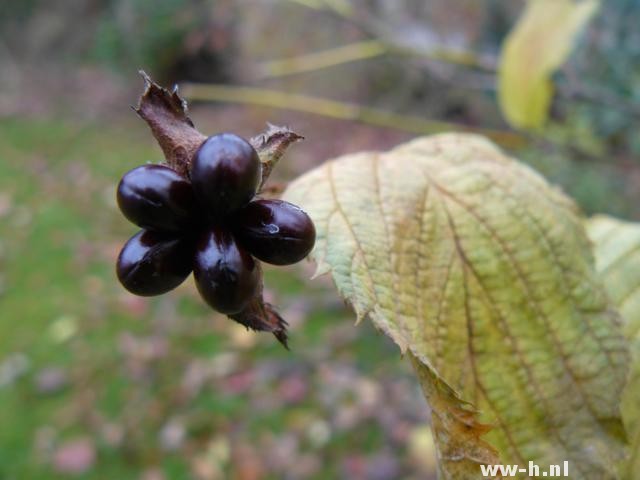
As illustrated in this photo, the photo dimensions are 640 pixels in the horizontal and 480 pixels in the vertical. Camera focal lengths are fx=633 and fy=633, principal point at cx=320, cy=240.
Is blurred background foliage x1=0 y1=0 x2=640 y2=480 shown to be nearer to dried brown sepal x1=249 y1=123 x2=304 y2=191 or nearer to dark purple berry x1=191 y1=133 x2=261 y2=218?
dried brown sepal x1=249 y1=123 x2=304 y2=191

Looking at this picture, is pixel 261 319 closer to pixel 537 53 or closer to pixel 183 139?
pixel 183 139

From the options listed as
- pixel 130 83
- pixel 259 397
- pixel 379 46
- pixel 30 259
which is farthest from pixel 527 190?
pixel 130 83

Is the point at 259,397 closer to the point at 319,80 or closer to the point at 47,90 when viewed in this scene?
the point at 319,80

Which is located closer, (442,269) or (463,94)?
(442,269)

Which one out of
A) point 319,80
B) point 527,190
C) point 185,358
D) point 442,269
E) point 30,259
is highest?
point 319,80

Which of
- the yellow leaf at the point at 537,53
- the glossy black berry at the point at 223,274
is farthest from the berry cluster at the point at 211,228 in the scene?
the yellow leaf at the point at 537,53
